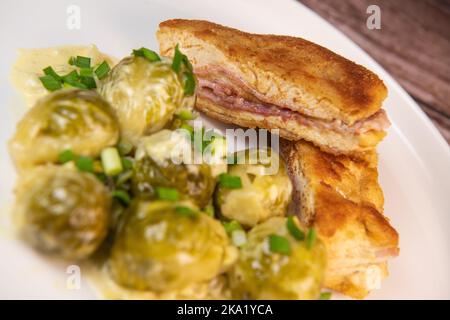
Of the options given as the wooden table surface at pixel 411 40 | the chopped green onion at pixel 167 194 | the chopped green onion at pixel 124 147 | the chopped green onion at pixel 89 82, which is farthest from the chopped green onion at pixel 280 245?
the wooden table surface at pixel 411 40

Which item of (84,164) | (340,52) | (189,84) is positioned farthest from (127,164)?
(340,52)

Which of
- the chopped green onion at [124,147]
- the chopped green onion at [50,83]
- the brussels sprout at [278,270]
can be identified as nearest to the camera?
the brussels sprout at [278,270]

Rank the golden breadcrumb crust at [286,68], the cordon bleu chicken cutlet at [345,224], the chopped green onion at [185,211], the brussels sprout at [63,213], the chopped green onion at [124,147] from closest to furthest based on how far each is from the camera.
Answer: the brussels sprout at [63,213], the chopped green onion at [185,211], the chopped green onion at [124,147], the cordon bleu chicken cutlet at [345,224], the golden breadcrumb crust at [286,68]

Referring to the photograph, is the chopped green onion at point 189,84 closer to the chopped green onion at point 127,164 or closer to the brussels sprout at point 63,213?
the chopped green onion at point 127,164

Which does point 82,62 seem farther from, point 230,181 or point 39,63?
point 230,181

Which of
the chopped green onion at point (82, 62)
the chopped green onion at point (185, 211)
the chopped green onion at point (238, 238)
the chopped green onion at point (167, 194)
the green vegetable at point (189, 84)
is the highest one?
the chopped green onion at point (82, 62)

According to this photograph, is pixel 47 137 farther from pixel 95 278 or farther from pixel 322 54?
pixel 322 54

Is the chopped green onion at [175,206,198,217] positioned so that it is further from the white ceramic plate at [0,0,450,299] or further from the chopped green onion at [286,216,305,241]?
the white ceramic plate at [0,0,450,299]
